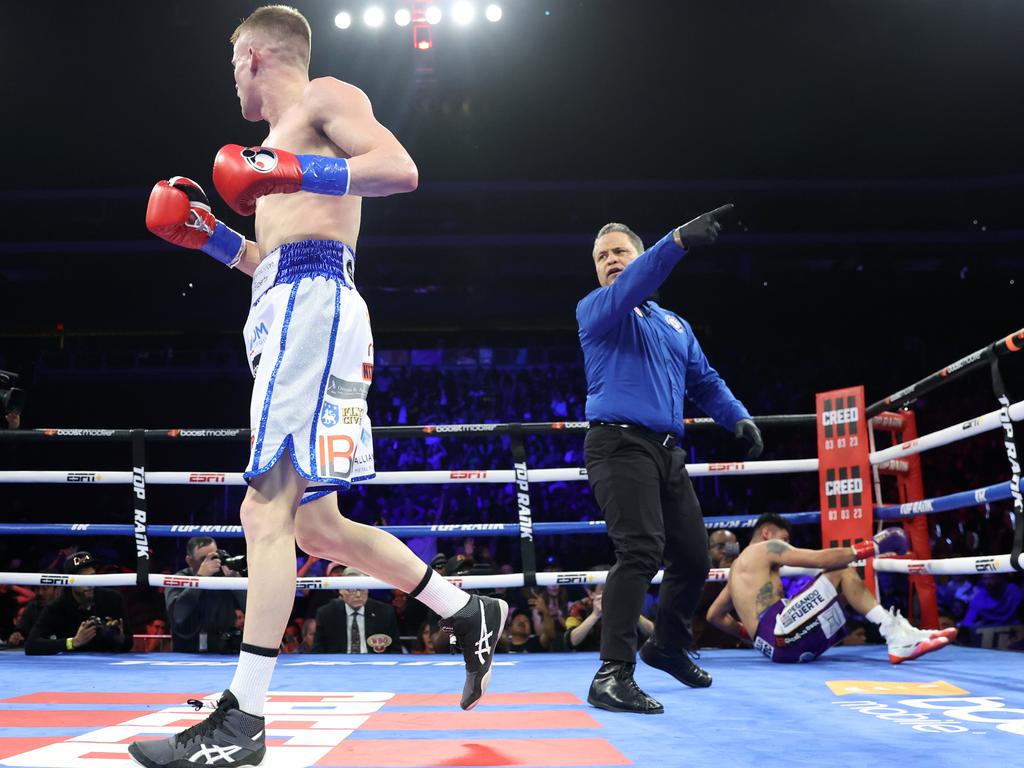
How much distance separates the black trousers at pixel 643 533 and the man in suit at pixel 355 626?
1813mm

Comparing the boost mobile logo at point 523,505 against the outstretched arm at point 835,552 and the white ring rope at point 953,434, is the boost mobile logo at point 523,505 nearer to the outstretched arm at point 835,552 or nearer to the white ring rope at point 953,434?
the outstretched arm at point 835,552

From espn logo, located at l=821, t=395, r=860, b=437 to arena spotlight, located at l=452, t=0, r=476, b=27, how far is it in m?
5.26

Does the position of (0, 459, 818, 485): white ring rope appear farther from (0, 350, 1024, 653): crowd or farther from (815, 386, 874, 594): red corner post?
(0, 350, 1024, 653): crowd

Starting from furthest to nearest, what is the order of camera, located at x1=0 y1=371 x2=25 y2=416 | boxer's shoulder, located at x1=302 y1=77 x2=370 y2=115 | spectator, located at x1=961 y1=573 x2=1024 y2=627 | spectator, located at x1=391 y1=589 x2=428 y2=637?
spectator, located at x1=961 y1=573 x2=1024 y2=627, spectator, located at x1=391 y1=589 x2=428 y2=637, camera, located at x1=0 y1=371 x2=25 y2=416, boxer's shoulder, located at x1=302 y1=77 x2=370 y2=115

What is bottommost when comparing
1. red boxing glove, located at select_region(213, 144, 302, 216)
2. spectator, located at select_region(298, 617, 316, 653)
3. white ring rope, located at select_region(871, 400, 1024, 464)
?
spectator, located at select_region(298, 617, 316, 653)

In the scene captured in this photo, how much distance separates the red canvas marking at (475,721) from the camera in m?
1.65

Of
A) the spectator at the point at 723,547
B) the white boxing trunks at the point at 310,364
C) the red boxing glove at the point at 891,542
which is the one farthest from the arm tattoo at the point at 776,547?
the white boxing trunks at the point at 310,364

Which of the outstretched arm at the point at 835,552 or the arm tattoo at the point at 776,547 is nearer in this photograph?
the outstretched arm at the point at 835,552

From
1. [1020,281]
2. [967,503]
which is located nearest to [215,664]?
[967,503]

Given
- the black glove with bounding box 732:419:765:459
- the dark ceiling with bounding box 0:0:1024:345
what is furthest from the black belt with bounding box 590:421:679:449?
the dark ceiling with bounding box 0:0:1024:345

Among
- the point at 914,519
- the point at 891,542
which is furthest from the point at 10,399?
the point at 914,519

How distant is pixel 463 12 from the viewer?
24.3ft

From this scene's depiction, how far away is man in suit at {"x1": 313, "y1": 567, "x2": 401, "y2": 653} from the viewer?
3814mm

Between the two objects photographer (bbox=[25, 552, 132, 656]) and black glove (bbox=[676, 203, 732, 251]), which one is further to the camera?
photographer (bbox=[25, 552, 132, 656])
